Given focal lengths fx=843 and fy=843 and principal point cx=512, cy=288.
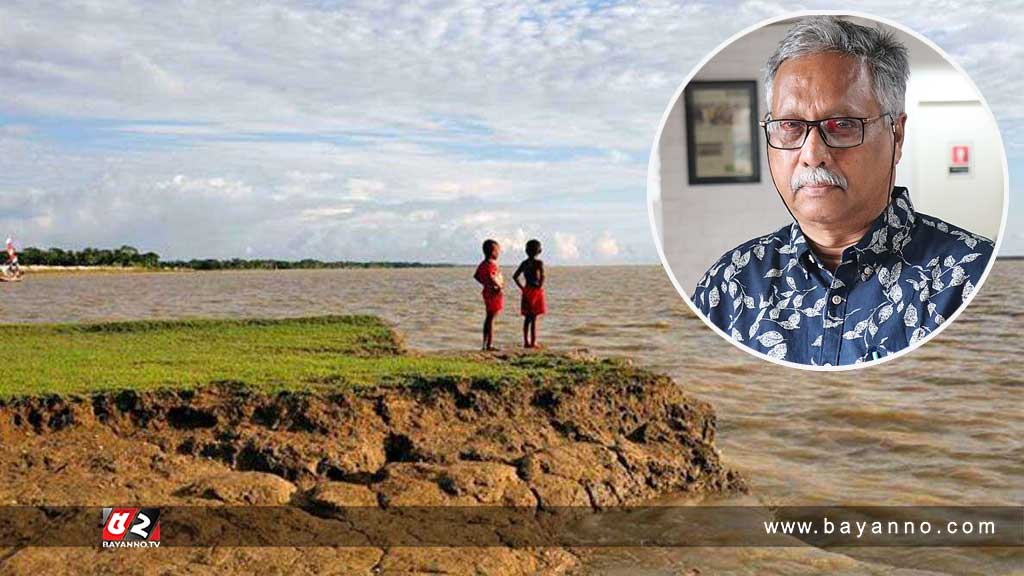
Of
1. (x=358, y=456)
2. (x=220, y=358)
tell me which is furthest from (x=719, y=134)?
(x=220, y=358)

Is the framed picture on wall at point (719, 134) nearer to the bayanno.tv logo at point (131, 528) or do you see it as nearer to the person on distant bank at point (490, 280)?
the bayanno.tv logo at point (131, 528)

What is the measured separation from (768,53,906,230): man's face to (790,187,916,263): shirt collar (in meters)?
0.03

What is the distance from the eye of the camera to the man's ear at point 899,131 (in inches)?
101

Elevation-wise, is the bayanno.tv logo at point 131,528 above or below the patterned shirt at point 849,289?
below

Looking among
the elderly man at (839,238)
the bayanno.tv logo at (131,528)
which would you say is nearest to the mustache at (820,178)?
the elderly man at (839,238)

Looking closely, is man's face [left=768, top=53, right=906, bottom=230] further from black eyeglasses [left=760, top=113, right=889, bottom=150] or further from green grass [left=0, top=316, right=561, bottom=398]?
green grass [left=0, top=316, right=561, bottom=398]

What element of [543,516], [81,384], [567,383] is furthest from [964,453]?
[81,384]

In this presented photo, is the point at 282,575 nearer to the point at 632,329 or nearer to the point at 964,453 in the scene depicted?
the point at 964,453

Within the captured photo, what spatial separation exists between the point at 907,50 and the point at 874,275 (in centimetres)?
74

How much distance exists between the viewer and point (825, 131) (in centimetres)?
255

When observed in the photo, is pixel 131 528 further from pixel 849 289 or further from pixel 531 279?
pixel 531 279

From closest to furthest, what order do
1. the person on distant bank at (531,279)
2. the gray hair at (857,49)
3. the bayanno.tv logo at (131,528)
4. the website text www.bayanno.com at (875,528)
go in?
the gray hair at (857,49), the bayanno.tv logo at (131,528), the website text www.bayanno.com at (875,528), the person on distant bank at (531,279)

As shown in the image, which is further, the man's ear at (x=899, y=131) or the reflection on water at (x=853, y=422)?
the reflection on water at (x=853, y=422)

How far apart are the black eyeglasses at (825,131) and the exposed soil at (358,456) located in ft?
10.7
